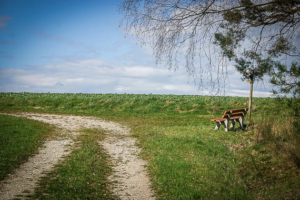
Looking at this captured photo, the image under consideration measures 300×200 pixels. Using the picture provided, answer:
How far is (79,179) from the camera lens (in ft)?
18.4

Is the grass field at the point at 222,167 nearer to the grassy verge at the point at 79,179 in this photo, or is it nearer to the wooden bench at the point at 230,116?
the grassy verge at the point at 79,179

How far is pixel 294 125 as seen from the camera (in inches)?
265

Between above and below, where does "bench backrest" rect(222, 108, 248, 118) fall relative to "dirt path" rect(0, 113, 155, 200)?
above

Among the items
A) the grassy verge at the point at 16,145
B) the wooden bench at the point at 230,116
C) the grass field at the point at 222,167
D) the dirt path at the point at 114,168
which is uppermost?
the wooden bench at the point at 230,116

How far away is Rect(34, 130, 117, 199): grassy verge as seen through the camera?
189 inches

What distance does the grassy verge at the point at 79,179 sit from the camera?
15.8 feet

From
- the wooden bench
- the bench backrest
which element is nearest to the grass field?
the wooden bench

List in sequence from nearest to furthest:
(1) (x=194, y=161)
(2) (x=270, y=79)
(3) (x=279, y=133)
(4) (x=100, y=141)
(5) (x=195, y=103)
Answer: (2) (x=270, y=79), (1) (x=194, y=161), (3) (x=279, y=133), (4) (x=100, y=141), (5) (x=195, y=103)

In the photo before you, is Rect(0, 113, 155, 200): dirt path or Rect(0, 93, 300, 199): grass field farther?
Rect(0, 113, 155, 200): dirt path

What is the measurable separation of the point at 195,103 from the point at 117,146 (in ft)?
54.7

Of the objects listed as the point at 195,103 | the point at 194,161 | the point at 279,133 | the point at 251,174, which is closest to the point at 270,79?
the point at 279,133

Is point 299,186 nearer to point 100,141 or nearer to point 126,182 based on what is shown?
point 126,182

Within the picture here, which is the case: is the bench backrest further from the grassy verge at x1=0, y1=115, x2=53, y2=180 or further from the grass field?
the grassy verge at x1=0, y1=115, x2=53, y2=180

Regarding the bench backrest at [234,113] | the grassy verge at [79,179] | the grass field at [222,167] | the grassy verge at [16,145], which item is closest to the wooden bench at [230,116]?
the bench backrest at [234,113]
